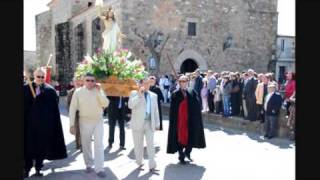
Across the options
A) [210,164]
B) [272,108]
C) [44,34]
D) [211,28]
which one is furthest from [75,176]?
[44,34]

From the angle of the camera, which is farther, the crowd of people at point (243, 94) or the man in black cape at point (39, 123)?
the crowd of people at point (243, 94)

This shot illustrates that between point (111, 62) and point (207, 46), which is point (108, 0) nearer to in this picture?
point (207, 46)

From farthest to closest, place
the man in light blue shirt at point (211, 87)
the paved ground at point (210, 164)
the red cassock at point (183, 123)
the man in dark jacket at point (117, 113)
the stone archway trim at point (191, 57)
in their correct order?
the stone archway trim at point (191, 57), the man in light blue shirt at point (211, 87), the man in dark jacket at point (117, 113), the red cassock at point (183, 123), the paved ground at point (210, 164)

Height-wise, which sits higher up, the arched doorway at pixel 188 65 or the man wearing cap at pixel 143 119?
the arched doorway at pixel 188 65

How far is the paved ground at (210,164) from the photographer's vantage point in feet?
25.2

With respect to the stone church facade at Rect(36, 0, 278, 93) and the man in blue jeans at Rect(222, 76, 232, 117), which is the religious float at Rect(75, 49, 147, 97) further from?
the stone church facade at Rect(36, 0, 278, 93)

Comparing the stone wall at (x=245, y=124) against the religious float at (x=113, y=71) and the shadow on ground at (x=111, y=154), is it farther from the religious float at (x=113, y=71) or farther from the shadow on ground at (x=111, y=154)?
the shadow on ground at (x=111, y=154)

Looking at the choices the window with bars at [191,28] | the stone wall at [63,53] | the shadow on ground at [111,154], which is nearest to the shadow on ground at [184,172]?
the shadow on ground at [111,154]

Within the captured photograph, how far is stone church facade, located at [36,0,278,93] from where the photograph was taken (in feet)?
79.2

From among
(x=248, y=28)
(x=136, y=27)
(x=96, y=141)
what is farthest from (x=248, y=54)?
(x=96, y=141)

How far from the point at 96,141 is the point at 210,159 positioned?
2855 mm

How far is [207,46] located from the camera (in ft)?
86.7

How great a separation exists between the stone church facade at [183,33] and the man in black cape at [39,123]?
16154 millimetres

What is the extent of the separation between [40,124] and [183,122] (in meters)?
2.77
